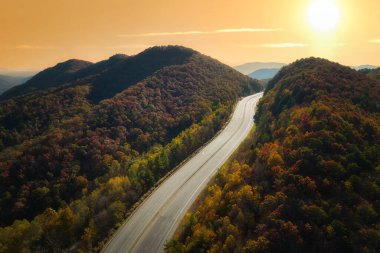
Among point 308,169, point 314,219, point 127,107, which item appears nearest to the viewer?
point 314,219

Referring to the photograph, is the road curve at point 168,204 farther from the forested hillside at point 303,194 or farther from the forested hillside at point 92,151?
the forested hillside at point 303,194

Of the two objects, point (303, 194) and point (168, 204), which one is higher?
point (303, 194)

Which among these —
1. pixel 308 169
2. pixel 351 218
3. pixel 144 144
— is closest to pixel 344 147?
pixel 308 169

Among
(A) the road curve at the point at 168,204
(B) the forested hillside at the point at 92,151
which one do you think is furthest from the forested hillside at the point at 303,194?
(B) the forested hillside at the point at 92,151

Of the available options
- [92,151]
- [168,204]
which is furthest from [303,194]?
[92,151]

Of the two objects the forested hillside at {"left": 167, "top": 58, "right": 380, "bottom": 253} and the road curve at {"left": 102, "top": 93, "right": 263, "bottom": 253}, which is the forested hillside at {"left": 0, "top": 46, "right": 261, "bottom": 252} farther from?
the forested hillside at {"left": 167, "top": 58, "right": 380, "bottom": 253}

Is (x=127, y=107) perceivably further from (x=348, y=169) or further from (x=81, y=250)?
(x=348, y=169)

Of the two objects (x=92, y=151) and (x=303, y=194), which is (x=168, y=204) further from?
(x=92, y=151)

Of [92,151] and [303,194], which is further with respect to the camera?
[92,151]
